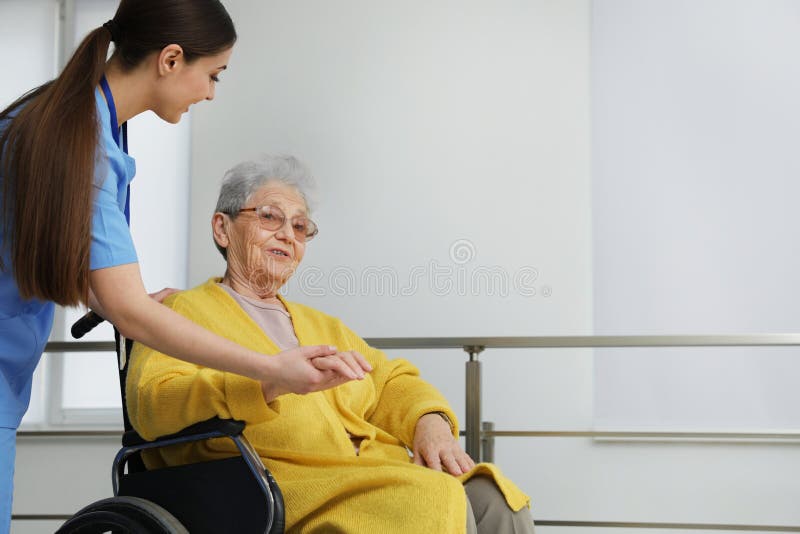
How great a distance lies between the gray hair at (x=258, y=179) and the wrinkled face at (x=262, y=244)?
0.01 m

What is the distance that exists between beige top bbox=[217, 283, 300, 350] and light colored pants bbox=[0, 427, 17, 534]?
0.69 m

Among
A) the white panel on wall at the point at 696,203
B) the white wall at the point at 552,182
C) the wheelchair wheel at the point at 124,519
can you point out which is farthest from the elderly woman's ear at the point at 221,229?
the white panel on wall at the point at 696,203

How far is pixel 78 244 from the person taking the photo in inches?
40.8

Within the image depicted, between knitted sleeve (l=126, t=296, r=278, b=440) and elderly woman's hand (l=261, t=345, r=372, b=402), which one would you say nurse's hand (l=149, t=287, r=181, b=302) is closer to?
knitted sleeve (l=126, t=296, r=278, b=440)

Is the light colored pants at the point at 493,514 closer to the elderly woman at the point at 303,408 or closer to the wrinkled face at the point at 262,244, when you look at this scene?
the elderly woman at the point at 303,408

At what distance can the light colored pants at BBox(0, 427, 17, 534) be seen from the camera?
1079 mm

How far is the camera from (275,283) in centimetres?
188

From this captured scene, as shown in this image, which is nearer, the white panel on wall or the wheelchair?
the wheelchair

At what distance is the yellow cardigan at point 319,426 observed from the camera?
136 cm

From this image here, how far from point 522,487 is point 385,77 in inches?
66.6

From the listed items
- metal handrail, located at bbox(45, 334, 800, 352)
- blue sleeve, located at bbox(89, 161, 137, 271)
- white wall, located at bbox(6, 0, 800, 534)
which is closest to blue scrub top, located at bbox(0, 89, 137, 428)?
blue sleeve, located at bbox(89, 161, 137, 271)

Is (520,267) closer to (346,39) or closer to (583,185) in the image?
(583,185)

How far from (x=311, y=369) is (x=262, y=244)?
2.66ft

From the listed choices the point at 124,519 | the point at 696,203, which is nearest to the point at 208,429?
the point at 124,519
